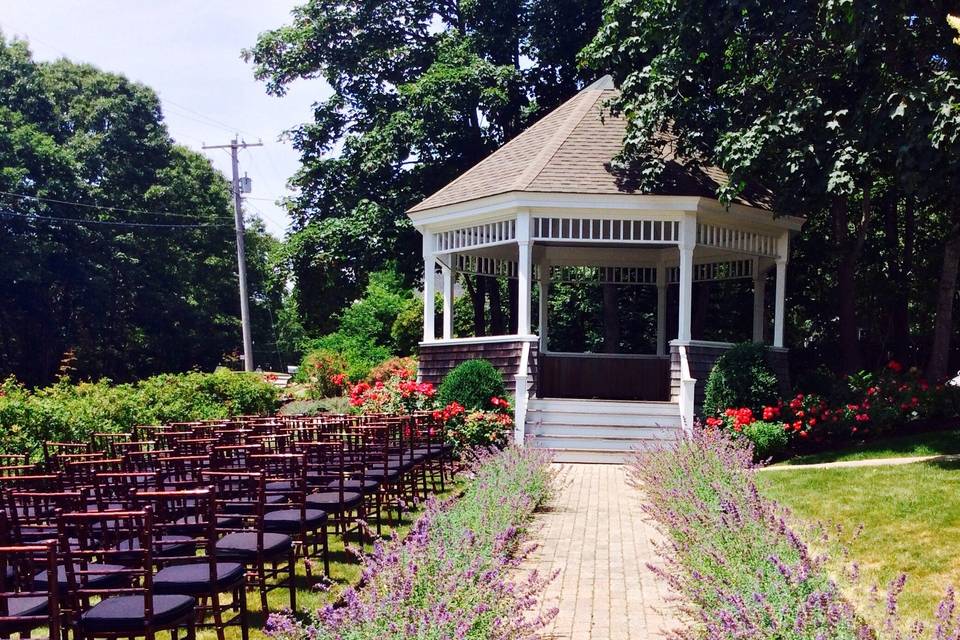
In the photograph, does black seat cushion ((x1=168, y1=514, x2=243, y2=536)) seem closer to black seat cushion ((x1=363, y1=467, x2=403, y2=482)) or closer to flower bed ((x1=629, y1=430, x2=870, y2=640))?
black seat cushion ((x1=363, y1=467, x2=403, y2=482))

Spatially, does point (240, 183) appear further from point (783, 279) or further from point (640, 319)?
point (783, 279)

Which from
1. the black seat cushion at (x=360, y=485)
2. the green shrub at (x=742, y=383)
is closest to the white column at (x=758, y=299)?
the green shrub at (x=742, y=383)

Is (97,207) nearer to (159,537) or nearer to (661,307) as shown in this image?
(661,307)

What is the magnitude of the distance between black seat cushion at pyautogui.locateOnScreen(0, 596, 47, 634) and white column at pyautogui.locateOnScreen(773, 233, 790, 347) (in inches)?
557

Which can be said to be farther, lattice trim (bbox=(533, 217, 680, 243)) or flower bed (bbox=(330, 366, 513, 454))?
lattice trim (bbox=(533, 217, 680, 243))

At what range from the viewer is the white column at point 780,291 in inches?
656

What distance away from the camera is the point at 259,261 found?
54531 mm

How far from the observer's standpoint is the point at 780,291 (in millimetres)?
16734

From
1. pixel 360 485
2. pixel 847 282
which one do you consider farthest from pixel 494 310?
pixel 360 485

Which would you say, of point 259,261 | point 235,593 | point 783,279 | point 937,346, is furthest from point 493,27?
point 259,261

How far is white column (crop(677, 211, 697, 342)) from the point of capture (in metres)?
15.1

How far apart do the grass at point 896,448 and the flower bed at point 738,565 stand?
4.86m

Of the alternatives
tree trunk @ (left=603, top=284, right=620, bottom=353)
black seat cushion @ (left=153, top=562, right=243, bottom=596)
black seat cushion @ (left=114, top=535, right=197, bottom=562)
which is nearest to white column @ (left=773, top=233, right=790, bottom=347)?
Answer: tree trunk @ (left=603, top=284, right=620, bottom=353)

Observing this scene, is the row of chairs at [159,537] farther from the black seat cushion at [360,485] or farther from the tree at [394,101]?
the tree at [394,101]
